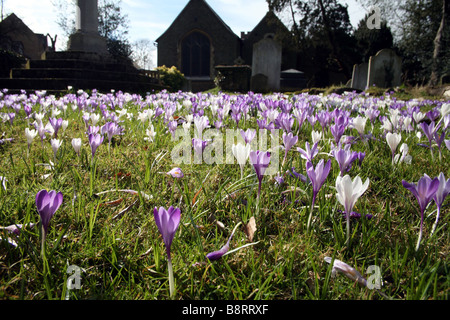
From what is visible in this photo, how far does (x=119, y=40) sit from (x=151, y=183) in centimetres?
4106

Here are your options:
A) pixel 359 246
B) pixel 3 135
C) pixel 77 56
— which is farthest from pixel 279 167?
pixel 77 56

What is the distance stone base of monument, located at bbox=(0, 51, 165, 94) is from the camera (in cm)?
1142

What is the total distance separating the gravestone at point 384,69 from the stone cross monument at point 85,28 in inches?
501

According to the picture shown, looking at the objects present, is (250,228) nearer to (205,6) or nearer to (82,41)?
(82,41)

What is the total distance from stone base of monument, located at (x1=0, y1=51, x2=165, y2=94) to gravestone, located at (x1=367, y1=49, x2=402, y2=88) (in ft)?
32.9

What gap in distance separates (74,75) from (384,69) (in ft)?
43.4

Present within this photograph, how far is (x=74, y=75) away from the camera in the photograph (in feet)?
38.8

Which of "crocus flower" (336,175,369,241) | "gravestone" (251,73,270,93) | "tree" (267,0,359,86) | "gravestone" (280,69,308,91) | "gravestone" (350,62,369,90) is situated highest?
"tree" (267,0,359,86)

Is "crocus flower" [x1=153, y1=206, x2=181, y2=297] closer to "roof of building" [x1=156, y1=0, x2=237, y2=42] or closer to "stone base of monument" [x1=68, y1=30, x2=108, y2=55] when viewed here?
"stone base of monument" [x1=68, y1=30, x2=108, y2=55]

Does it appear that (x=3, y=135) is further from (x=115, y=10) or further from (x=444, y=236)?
(x=115, y=10)

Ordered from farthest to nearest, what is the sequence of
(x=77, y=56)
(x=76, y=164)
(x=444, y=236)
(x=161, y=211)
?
(x=77, y=56)
(x=76, y=164)
(x=444, y=236)
(x=161, y=211)

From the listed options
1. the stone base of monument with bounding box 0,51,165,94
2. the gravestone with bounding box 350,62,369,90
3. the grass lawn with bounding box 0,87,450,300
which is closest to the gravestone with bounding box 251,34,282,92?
the gravestone with bounding box 350,62,369,90

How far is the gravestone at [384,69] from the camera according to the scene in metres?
14.3
